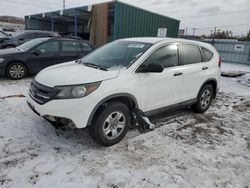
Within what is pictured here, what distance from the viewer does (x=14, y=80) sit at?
7027mm

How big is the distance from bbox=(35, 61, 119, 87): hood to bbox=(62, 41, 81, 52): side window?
4.73m

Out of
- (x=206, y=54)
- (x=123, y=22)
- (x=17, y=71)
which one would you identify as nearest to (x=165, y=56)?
(x=206, y=54)

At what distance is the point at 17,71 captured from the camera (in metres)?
7.06

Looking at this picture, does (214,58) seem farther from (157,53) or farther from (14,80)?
(14,80)

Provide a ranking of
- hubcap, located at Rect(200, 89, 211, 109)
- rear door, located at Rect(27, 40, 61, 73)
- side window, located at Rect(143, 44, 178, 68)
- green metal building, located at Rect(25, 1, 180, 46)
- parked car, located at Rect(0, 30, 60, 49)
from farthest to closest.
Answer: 1. green metal building, located at Rect(25, 1, 180, 46)
2. parked car, located at Rect(0, 30, 60, 49)
3. rear door, located at Rect(27, 40, 61, 73)
4. hubcap, located at Rect(200, 89, 211, 109)
5. side window, located at Rect(143, 44, 178, 68)

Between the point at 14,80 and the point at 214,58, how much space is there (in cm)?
602

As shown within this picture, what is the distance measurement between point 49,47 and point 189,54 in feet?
16.9

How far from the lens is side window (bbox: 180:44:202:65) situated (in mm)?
4305

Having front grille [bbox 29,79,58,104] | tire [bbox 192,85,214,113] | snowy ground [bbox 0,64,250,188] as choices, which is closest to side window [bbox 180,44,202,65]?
tire [bbox 192,85,214,113]

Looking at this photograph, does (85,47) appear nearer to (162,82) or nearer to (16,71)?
(16,71)

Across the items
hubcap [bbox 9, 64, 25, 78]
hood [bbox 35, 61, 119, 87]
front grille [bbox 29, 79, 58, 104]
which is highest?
hood [bbox 35, 61, 119, 87]

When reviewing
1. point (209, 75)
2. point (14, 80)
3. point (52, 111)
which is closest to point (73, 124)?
point (52, 111)

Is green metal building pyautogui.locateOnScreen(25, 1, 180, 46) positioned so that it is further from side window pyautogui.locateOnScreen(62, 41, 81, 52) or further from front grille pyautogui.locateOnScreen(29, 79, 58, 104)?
front grille pyautogui.locateOnScreen(29, 79, 58, 104)

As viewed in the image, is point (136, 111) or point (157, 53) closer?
point (136, 111)
